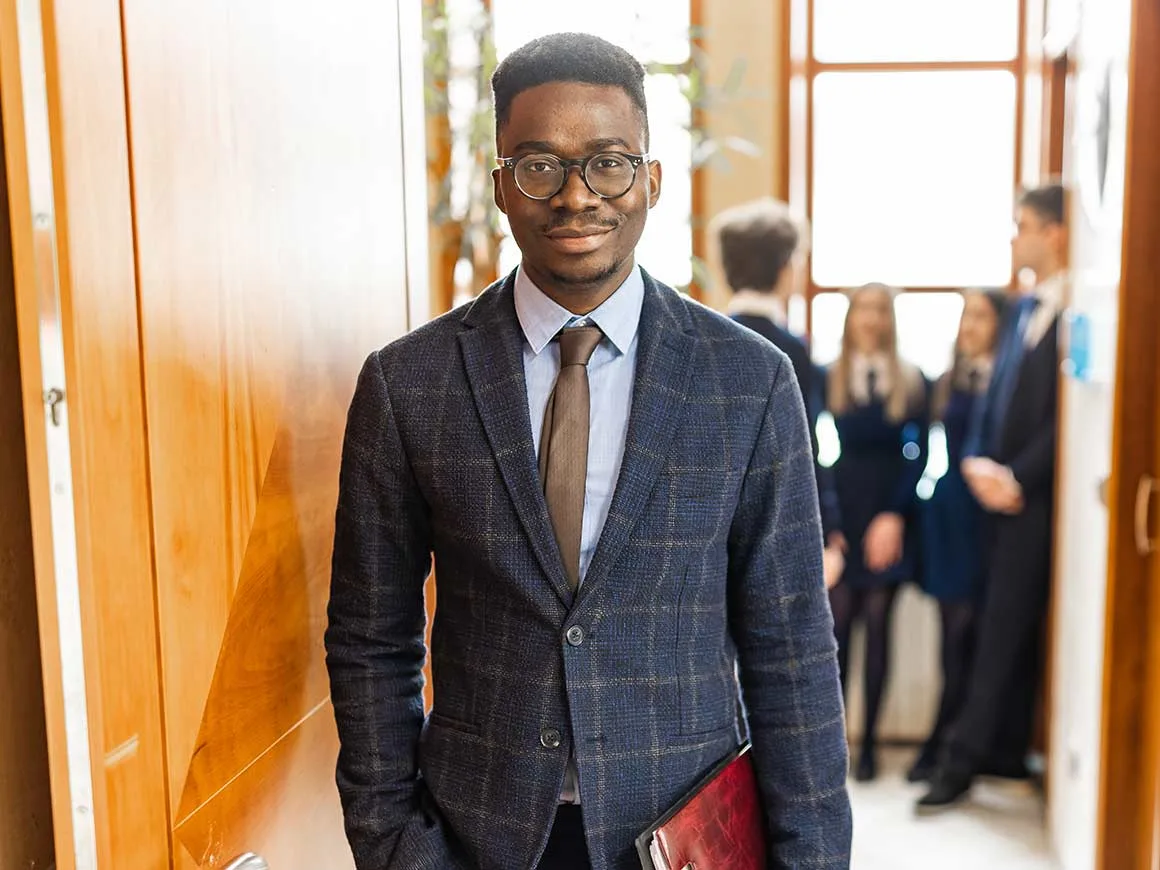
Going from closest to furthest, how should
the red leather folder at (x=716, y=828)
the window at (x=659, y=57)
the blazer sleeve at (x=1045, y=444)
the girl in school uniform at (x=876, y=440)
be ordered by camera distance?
the red leather folder at (x=716, y=828) < the blazer sleeve at (x=1045, y=444) < the girl in school uniform at (x=876, y=440) < the window at (x=659, y=57)

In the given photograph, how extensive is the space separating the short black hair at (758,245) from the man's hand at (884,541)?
84 cm

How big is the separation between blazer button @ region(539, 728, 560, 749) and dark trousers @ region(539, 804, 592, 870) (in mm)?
78

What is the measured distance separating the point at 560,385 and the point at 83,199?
0.49 m

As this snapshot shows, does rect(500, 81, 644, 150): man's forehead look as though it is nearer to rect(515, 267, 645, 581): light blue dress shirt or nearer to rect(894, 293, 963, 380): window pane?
rect(515, 267, 645, 581): light blue dress shirt

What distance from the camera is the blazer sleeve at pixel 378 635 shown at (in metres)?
1.23

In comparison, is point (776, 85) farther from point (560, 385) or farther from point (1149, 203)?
point (560, 385)

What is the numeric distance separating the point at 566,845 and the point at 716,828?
15 centimetres

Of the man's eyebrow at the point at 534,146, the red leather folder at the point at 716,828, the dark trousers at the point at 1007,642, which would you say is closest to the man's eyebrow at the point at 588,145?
the man's eyebrow at the point at 534,146

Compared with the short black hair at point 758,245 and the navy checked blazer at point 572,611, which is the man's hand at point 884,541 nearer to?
the short black hair at point 758,245

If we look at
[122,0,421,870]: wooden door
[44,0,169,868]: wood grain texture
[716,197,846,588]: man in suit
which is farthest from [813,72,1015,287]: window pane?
[44,0,169,868]: wood grain texture

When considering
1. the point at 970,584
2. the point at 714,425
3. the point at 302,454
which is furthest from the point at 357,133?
the point at 970,584

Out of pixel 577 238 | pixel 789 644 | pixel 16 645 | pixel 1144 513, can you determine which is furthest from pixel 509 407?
pixel 1144 513

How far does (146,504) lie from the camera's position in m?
1.03

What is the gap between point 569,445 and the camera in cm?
121
